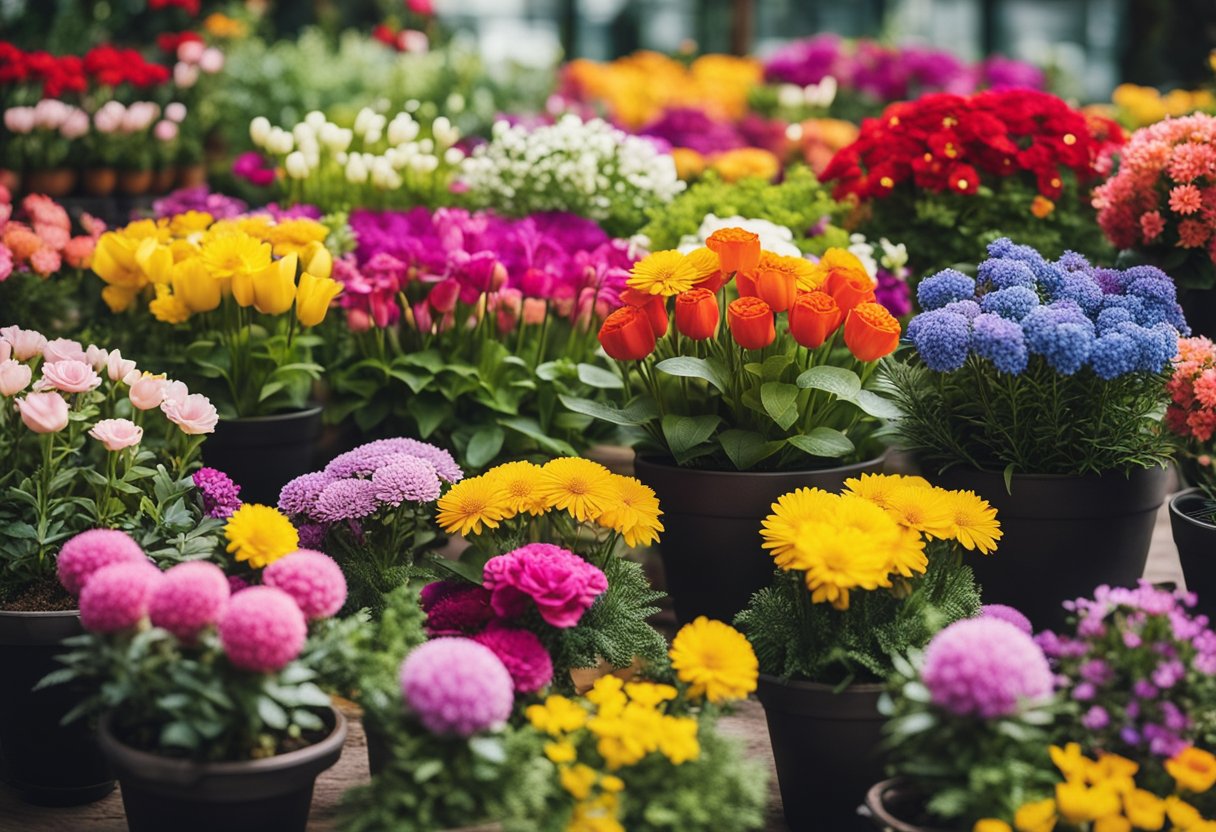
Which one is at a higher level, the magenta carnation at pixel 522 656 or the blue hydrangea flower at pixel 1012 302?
the blue hydrangea flower at pixel 1012 302

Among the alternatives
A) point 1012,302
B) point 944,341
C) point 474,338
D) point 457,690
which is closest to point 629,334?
point 944,341

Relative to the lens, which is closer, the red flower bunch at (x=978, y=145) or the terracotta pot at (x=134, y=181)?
the red flower bunch at (x=978, y=145)

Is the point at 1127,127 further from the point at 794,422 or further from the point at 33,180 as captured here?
the point at 33,180

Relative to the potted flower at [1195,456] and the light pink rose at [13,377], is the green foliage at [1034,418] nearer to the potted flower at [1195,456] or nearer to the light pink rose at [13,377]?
the potted flower at [1195,456]

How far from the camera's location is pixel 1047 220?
3.06 metres

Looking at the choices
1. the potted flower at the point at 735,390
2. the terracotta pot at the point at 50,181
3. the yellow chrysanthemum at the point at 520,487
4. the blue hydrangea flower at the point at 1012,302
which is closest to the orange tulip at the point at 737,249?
the potted flower at the point at 735,390

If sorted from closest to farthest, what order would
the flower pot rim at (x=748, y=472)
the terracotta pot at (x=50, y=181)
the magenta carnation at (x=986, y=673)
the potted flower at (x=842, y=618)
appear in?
the magenta carnation at (x=986, y=673)
the potted flower at (x=842, y=618)
the flower pot rim at (x=748, y=472)
the terracotta pot at (x=50, y=181)

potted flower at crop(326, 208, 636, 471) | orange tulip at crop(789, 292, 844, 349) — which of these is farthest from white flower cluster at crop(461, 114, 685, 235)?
orange tulip at crop(789, 292, 844, 349)

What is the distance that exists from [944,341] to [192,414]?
47.2 inches

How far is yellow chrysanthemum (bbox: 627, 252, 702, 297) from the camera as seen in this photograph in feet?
7.36

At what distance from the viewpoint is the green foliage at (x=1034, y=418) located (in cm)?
218

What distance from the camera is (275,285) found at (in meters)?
2.57

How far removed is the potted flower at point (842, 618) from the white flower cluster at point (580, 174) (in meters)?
1.69

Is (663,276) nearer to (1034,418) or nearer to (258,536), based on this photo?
(1034,418)
